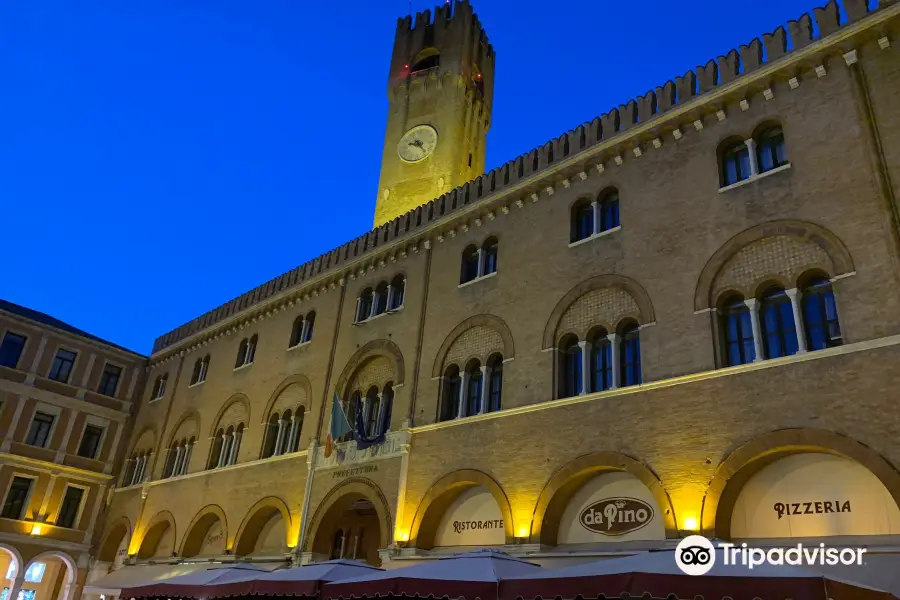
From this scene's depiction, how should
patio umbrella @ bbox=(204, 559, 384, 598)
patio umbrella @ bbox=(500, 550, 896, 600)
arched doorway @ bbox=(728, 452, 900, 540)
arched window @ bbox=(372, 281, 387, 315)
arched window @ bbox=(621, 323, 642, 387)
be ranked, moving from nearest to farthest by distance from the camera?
1. patio umbrella @ bbox=(500, 550, 896, 600)
2. arched doorway @ bbox=(728, 452, 900, 540)
3. patio umbrella @ bbox=(204, 559, 384, 598)
4. arched window @ bbox=(621, 323, 642, 387)
5. arched window @ bbox=(372, 281, 387, 315)

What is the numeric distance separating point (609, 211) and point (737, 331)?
4.31 m

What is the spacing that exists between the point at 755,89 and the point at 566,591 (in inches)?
393

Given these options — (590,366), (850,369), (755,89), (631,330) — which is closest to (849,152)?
(755,89)

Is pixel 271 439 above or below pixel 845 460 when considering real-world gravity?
above

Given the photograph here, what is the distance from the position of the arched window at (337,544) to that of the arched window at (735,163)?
13144 mm

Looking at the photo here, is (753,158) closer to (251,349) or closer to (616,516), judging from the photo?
(616,516)

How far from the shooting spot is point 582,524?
12.8 meters

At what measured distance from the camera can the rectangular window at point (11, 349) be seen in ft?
84.7

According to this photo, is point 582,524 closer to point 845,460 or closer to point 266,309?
point 845,460

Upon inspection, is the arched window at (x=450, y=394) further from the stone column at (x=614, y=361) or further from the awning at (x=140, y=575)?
the awning at (x=140, y=575)

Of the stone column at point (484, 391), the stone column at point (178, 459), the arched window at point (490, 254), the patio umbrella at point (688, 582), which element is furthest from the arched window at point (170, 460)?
the patio umbrella at point (688, 582)

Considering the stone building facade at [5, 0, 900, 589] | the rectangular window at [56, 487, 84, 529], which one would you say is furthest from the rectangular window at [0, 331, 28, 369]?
the stone building facade at [5, 0, 900, 589]

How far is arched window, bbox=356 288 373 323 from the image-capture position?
790 inches

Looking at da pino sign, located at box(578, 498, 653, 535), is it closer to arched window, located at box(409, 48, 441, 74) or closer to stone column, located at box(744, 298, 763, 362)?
stone column, located at box(744, 298, 763, 362)
